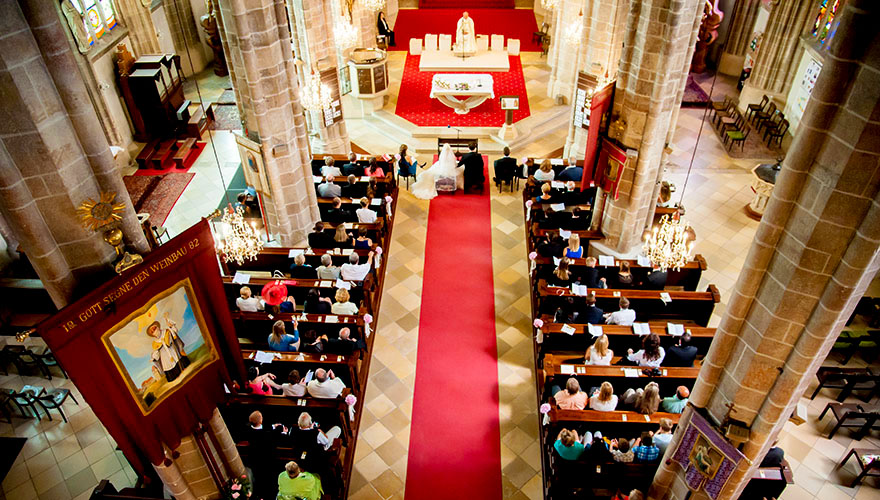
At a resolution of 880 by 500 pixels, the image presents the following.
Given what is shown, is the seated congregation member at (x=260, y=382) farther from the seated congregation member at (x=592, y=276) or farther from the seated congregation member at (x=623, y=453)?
the seated congregation member at (x=592, y=276)

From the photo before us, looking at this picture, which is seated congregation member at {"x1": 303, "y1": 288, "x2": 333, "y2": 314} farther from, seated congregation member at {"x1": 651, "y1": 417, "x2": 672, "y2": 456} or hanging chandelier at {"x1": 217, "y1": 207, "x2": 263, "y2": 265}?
seated congregation member at {"x1": 651, "y1": 417, "x2": 672, "y2": 456}

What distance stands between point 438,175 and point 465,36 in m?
6.82

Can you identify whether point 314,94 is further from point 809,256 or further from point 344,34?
→ point 809,256

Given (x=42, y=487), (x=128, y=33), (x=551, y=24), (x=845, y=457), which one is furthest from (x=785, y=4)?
(x=42, y=487)

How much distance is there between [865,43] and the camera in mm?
4430

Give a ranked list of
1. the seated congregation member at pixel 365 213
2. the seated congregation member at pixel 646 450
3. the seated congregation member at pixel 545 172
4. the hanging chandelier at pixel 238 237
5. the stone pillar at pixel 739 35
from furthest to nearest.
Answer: the stone pillar at pixel 739 35 < the seated congregation member at pixel 545 172 < the seated congregation member at pixel 365 213 < the hanging chandelier at pixel 238 237 < the seated congregation member at pixel 646 450

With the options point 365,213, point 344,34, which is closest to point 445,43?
point 344,34

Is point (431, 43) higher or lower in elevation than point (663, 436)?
higher

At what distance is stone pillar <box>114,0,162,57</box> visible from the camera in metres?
17.1

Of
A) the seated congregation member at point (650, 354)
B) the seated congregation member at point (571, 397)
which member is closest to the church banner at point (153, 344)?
the seated congregation member at point (571, 397)

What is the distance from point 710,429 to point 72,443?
31.2 ft

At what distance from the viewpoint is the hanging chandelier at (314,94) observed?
47.8ft

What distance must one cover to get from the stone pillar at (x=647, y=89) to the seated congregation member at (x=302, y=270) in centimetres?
602

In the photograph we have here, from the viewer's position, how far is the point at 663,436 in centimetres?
808
